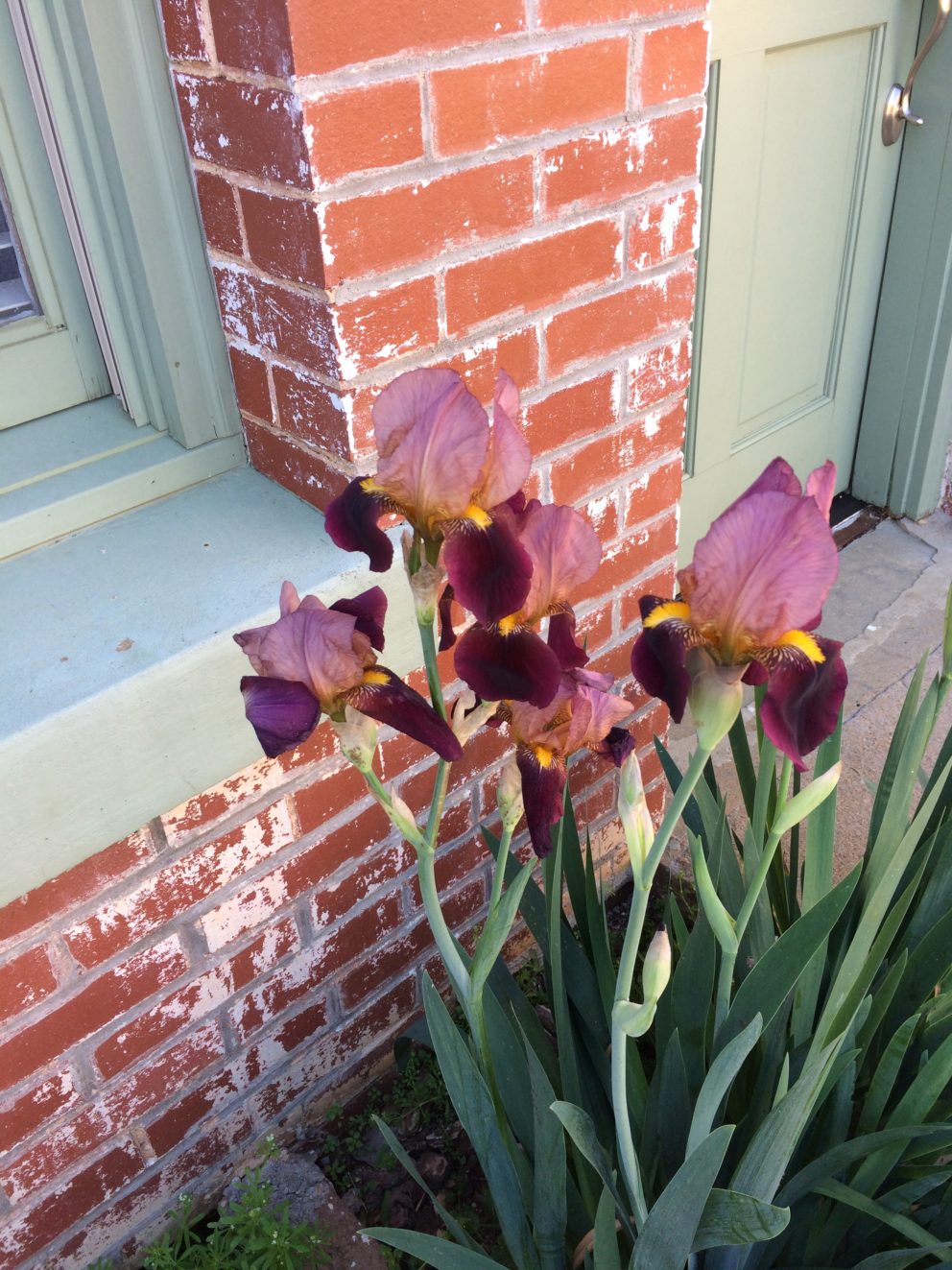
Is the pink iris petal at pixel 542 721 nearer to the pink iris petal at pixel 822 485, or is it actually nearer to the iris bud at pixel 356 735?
the iris bud at pixel 356 735

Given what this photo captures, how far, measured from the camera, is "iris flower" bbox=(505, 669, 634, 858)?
2.70 ft

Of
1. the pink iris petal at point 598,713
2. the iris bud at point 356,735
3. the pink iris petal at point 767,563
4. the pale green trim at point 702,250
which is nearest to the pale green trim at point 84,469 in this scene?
the iris bud at point 356,735

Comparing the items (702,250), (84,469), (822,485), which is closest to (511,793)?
(822,485)

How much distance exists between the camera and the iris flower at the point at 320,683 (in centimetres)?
75

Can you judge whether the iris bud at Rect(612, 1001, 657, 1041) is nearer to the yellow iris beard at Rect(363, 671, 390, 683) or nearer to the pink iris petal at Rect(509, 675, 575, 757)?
the pink iris petal at Rect(509, 675, 575, 757)

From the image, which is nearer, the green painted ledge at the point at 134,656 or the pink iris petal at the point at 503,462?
the pink iris petal at the point at 503,462

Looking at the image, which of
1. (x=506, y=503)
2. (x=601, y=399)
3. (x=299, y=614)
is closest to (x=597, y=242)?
Answer: (x=601, y=399)

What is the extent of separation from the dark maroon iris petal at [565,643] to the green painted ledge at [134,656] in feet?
1.57

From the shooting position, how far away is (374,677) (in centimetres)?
79

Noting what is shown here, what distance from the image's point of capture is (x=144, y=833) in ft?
4.16

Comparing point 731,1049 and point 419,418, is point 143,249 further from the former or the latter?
point 731,1049

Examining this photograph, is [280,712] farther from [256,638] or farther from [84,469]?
[84,469]

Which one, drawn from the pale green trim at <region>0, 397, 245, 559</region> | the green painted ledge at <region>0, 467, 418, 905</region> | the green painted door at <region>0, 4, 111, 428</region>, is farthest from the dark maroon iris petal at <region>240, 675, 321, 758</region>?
the green painted door at <region>0, 4, 111, 428</region>

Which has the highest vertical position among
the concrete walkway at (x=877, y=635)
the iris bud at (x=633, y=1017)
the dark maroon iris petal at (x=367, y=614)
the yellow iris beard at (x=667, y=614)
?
the yellow iris beard at (x=667, y=614)
